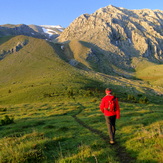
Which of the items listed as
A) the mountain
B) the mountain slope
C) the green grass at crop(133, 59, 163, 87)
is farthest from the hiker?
the green grass at crop(133, 59, 163, 87)

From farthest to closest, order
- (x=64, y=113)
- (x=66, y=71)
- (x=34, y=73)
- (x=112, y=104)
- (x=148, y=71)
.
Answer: (x=148, y=71), (x=66, y=71), (x=34, y=73), (x=64, y=113), (x=112, y=104)

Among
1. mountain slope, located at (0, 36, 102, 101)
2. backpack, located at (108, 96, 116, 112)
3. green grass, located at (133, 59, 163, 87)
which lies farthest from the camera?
green grass, located at (133, 59, 163, 87)

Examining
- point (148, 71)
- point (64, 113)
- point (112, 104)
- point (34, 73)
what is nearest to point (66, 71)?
point (34, 73)

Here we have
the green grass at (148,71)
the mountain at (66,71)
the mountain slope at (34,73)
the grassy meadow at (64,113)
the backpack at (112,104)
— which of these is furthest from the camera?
the green grass at (148,71)

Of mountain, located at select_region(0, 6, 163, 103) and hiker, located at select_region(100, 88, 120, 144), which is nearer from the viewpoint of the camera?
hiker, located at select_region(100, 88, 120, 144)

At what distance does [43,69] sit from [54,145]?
105 m

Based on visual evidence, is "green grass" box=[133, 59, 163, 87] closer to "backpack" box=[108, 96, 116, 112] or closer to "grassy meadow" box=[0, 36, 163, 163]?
"grassy meadow" box=[0, 36, 163, 163]

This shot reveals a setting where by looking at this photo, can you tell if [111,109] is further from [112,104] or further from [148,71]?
[148,71]

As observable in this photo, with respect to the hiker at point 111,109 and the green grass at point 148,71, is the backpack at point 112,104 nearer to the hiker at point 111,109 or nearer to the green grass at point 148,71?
the hiker at point 111,109

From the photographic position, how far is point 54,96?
59250 millimetres

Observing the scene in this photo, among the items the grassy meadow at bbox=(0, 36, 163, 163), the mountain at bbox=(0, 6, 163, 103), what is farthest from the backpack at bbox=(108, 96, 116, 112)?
the mountain at bbox=(0, 6, 163, 103)

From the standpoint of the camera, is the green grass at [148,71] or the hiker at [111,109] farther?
the green grass at [148,71]

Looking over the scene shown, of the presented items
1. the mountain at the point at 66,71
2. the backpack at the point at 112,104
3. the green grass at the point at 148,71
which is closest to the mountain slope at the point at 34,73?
the mountain at the point at 66,71

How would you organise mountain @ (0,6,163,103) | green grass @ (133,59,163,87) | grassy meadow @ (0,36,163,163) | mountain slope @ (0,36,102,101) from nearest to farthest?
1. grassy meadow @ (0,36,163,163)
2. mountain slope @ (0,36,102,101)
3. mountain @ (0,6,163,103)
4. green grass @ (133,59,163,87)
